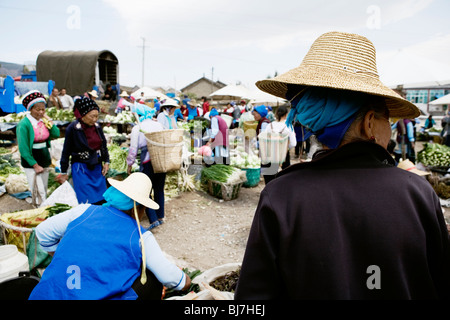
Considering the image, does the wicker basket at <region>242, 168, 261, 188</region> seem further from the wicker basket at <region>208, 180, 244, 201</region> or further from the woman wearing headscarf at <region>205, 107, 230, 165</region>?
the wicker basket at <region>208, 180, 244, 201</region>

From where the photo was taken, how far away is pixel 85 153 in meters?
4.41

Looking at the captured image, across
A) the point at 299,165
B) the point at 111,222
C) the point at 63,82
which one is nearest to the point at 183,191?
the point at 111,222

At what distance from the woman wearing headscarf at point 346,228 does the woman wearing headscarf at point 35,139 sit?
443 cm

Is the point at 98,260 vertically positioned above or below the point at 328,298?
below

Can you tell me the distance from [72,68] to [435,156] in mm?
18364

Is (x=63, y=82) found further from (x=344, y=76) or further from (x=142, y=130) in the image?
(x=344, y=76)

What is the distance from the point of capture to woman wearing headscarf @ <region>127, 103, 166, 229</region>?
4.98 meters

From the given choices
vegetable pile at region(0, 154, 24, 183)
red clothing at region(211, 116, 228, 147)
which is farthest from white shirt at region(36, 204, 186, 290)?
red clothing at region(211, 116, 228, 147)

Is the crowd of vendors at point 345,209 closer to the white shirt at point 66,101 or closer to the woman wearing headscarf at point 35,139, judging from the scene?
the woman wearing headscarf at point 35,139

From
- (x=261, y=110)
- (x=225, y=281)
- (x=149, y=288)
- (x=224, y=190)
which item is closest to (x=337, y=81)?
(x=149, y=288)

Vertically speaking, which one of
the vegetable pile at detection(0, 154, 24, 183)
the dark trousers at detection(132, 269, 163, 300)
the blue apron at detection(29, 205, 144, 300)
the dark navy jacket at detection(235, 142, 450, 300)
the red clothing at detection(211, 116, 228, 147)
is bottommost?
the vegetable pile at detection(0, 154, 24, 183)

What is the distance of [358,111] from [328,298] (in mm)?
689

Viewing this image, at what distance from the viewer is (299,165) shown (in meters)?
1.14

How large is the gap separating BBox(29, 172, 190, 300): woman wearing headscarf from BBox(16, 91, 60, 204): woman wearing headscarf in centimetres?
249
